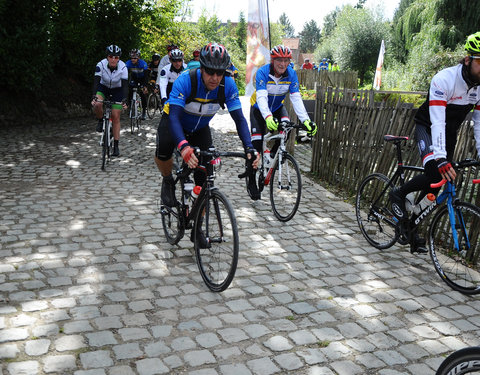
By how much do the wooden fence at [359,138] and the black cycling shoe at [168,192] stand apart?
3.21 metres

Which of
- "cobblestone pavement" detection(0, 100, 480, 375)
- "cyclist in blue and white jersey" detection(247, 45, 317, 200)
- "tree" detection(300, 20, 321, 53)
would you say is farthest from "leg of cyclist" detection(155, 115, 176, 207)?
"tree" detection(300, 20, 321, 53)

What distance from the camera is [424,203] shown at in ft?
17.1

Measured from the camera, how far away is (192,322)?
3.92 meters

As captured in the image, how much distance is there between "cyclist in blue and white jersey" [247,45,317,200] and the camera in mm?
6867

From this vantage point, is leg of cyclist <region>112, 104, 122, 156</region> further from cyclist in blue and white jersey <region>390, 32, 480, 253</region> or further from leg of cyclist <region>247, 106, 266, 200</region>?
cyclist in blue and white jersey <region>390, 32, 480, 253</region>

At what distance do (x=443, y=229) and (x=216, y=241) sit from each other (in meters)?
2.83

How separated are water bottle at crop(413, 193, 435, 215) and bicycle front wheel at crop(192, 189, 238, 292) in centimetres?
225

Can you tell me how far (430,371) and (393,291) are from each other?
1323mm

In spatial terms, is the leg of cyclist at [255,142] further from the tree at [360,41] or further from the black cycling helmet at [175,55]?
the tree at [360,41]

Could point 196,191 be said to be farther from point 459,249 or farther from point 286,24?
point 286,24

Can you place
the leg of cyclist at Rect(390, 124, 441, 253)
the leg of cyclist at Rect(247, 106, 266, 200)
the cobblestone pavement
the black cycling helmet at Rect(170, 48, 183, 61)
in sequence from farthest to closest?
the black cycling helmet at Rect(170, 48, 183, 61) < the leg of cyclist at Rect(247, 106, 266, 200) < the leg of cyclist at Rect(390, 124, 441, 253) < the cobblestone pavement

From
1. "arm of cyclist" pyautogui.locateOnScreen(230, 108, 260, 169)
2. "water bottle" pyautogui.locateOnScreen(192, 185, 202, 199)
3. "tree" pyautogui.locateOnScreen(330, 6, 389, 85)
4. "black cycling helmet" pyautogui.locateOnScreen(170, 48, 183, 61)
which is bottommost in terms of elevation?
"water bottle" pyautogui.locateOnScreen(192, 185, 202, 199)

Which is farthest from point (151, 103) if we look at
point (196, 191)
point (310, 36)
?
point (310, 36)

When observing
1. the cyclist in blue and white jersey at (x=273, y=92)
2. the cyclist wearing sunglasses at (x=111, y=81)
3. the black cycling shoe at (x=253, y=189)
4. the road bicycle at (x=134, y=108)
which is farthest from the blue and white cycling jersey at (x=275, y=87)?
the road bicycle at (x=134, y=108)
